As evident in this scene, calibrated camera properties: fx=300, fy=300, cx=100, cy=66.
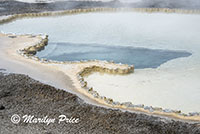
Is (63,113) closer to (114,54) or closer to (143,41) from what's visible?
(114,54)

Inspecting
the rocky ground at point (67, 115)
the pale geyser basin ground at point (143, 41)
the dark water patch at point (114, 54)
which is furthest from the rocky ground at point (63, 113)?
the dark water patch at point (114, 54)

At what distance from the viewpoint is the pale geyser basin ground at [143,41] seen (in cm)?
1048

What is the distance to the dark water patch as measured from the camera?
47.0ft

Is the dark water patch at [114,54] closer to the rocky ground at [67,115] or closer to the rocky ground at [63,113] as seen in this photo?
the rocky ground at [63,113]

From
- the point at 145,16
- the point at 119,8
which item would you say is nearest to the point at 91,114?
the point at 145,16

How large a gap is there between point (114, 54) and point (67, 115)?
24.9ft

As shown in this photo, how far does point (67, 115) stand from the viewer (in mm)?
8047

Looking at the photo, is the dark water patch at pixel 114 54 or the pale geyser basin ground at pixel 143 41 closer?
the pale geyser basin ground at pixel 143 41

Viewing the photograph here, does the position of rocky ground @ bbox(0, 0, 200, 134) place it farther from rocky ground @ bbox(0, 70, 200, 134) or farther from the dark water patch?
the dark water patch

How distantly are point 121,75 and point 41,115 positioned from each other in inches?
203

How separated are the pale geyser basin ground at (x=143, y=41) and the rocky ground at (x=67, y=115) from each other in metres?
1.84

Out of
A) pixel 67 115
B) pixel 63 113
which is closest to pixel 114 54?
pixel 63 113

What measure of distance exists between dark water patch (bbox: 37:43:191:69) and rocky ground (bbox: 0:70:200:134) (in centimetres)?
527

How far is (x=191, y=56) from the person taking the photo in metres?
14.7
